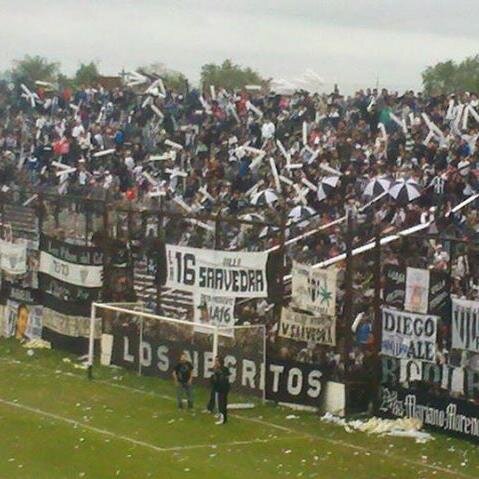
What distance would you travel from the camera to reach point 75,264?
4212 centimetres

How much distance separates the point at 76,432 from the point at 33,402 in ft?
13.0

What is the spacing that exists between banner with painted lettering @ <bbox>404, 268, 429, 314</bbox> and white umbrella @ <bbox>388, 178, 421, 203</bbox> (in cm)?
1036

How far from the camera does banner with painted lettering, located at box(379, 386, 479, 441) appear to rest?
30.2 meters

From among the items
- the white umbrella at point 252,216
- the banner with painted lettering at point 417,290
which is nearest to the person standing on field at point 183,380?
the banner with painted lettering at point 417,290

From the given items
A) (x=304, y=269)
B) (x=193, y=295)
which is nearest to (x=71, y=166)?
(x=193, y=295)

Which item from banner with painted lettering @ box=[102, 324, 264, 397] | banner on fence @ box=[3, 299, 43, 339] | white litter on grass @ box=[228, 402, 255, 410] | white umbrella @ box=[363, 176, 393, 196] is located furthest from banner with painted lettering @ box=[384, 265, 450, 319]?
banner on fence @ box=[3, 299, 43, 339]

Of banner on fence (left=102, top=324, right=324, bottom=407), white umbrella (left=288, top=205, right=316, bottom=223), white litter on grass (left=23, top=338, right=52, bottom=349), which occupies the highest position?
white umbrella (left=288, top=205, right=316, bottom=223)

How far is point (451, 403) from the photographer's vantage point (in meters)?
30.6

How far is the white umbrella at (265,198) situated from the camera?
154ft

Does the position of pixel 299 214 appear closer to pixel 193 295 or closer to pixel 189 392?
pixel 193 295

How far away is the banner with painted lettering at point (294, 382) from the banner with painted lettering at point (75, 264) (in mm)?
8710

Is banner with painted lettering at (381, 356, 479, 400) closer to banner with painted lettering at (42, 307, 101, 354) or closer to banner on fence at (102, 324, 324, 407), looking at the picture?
banner on fence at (102, 324, 324, 407)

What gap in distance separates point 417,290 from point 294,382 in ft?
13.4

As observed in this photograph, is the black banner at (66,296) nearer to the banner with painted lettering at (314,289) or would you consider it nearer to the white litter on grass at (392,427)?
the banner with painted lettering at (314,289)
